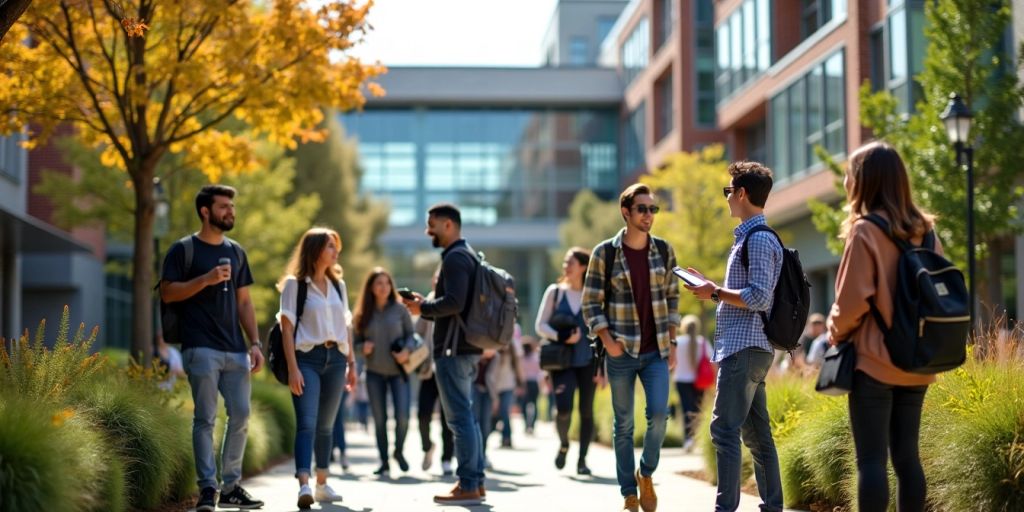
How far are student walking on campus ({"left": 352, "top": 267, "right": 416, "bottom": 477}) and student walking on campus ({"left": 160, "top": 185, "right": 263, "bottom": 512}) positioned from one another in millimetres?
3662

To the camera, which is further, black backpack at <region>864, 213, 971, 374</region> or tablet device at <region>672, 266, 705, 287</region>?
tablet device at <region>672, 266, 705, 287</region>

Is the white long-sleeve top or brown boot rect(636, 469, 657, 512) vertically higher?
the white long-sleeve top

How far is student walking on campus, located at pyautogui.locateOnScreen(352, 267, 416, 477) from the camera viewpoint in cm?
1320

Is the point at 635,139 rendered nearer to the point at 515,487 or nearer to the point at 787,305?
the point at 515,487

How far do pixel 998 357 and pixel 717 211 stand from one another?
83.1 ft

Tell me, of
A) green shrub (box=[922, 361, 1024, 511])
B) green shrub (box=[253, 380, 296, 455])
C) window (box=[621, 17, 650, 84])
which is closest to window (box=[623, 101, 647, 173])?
window (box=[621, 17, 650, 84])

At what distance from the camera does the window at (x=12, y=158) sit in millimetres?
27250

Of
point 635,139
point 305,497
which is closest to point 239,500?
point 305,497

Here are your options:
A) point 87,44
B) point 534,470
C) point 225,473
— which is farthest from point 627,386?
point 87,44

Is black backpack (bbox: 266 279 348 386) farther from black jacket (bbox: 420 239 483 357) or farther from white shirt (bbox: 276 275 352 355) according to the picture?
black jacket (bbox: 420 239 483 357)

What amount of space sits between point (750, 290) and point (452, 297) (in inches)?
115

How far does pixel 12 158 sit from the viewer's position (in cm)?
2823

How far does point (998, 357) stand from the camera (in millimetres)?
8211

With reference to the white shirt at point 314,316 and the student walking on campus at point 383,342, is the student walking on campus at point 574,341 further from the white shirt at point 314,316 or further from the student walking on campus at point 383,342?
the white shirt at point 314,316
